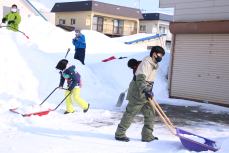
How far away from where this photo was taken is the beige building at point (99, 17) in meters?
47.6

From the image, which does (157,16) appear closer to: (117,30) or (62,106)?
(117,30)

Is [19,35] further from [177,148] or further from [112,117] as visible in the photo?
[177,148]

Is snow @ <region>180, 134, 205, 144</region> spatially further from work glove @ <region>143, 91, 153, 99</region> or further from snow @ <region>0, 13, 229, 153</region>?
work glove @ <region>143, 91, 153, 99</region>

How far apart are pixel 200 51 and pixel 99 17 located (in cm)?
Result: 3548

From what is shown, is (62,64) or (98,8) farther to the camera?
(98,8)

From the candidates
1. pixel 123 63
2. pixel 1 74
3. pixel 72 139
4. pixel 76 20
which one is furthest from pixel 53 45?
pixel 76 20

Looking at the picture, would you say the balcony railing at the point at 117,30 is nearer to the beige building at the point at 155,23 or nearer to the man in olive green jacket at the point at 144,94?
the beige building at the point at 155,23

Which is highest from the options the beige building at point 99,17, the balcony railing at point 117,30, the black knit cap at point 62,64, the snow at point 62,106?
the beige building at point 99,17

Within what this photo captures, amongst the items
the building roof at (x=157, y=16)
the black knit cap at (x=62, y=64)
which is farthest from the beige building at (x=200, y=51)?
the building roof at (x=157, y=16)

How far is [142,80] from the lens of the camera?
24.3 ft

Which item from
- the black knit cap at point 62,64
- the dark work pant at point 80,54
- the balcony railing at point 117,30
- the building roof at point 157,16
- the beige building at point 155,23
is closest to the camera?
the black knit cap at point 62,64

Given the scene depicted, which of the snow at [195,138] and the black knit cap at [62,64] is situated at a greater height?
the black knit cap at [62,64]

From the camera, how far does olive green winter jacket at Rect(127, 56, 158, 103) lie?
24.4 feet

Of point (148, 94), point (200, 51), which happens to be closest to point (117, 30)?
point (200, 51)
